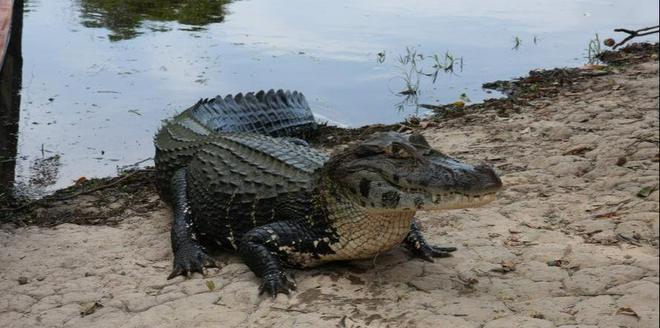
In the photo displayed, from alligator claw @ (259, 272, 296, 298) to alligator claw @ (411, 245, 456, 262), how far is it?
29.5 inches

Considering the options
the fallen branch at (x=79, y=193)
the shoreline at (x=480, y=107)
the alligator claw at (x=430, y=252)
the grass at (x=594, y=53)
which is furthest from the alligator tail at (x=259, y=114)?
the grass at (x=594, y=53)

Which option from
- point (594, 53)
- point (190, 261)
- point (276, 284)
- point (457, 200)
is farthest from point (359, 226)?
point (594, 53)

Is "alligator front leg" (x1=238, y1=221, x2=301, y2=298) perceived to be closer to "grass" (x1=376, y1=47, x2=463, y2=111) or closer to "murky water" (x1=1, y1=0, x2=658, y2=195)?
"murky water" (x1=1, y1=0, x2=658, y2=195)

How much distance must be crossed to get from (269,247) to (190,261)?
0.56 meters

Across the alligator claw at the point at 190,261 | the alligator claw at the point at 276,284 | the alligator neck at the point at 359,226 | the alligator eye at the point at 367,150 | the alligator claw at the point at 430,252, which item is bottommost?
the alligator claw at the point at 190,261

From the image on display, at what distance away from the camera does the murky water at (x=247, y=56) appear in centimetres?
785

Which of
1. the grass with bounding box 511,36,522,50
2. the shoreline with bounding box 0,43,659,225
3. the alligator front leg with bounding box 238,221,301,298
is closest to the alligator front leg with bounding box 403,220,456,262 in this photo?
the alligator front leg with bounding box 238,221,301,298

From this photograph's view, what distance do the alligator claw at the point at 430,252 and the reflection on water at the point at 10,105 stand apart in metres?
3.44

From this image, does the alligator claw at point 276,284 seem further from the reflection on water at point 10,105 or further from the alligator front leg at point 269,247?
the reflection on water at point 10,105

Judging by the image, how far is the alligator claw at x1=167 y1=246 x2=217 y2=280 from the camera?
14.4 feet

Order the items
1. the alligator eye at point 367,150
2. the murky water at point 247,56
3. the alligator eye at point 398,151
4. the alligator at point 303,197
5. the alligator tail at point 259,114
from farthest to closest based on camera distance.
→ the murky water at point 247,56
the alligator tail at point 259,114
the alligator eye at point 367,150
the alligator eye at point 398,151
the alligator at point 303,197

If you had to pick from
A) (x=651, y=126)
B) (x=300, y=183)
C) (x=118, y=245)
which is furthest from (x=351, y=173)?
(x=651, y=126)

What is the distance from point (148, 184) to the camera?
639cm

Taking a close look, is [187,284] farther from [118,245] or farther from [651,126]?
[651,126]
